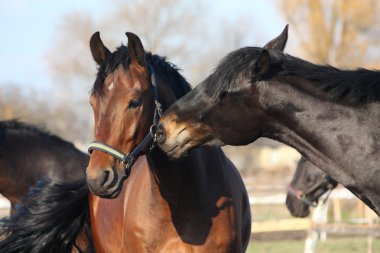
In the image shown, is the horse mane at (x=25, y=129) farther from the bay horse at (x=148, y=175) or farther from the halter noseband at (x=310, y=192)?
the halter noseband at (x=310, y=192)

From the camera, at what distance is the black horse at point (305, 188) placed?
970cm

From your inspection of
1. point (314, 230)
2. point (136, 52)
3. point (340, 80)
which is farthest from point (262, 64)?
point (314, 230)

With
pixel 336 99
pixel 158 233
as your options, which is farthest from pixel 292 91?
pixel 158 233

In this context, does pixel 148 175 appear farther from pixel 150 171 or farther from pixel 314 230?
pixel 314 230

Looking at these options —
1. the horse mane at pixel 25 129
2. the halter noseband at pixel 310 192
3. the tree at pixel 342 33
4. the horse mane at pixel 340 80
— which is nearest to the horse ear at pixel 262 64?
the horse mane at pixel 340 80

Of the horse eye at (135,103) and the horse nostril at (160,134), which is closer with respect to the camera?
the horse nostril at (160,134)

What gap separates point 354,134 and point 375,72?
37 centimetres

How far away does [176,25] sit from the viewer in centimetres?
3559

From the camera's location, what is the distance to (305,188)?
32.3 ft

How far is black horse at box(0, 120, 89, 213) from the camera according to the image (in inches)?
301

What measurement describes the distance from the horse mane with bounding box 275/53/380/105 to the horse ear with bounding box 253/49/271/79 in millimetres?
106

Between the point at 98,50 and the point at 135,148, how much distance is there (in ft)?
2.64

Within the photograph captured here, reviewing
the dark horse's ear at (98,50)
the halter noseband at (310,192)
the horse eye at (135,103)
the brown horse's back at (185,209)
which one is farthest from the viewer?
the halter noseband at (310,192)

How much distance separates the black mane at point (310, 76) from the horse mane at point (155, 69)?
2.63 feet
